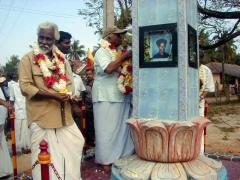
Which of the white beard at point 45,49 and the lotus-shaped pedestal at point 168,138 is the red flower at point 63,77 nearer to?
the white beard at point 45,49

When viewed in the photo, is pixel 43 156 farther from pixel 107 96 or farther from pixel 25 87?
pixel 107 96

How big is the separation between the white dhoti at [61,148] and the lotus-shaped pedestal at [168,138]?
69cm

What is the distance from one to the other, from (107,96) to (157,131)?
1.27 metres

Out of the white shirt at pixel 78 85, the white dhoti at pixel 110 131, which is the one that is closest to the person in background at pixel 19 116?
the white shirt at pixel 78 85

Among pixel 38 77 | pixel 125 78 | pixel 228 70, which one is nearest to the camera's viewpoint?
pixel 38 77

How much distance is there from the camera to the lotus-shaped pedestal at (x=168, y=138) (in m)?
3.64

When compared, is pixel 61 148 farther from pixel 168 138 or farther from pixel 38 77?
pixel 168 138

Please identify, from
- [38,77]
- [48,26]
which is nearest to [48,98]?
[38,77]

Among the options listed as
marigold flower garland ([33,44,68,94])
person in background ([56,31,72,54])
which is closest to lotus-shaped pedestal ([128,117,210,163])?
marigold flower garland ([33,44,68,94])

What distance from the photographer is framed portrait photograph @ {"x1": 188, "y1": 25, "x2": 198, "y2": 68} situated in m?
3.85

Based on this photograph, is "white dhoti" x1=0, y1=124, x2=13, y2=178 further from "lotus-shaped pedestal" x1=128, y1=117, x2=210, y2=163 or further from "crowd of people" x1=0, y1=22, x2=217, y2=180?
"lotus-shaped pedestal" x1=128, y1=117, x2=210, y2=163

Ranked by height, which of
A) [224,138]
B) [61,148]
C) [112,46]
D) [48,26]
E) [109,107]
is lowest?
[224,138]

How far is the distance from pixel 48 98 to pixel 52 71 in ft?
0.98

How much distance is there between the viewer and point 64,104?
3.87 m
